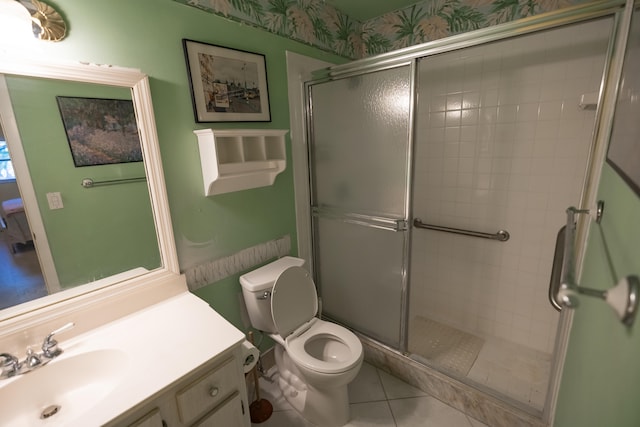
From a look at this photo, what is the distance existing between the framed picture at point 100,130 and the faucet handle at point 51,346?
63cm

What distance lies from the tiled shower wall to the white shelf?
993mm

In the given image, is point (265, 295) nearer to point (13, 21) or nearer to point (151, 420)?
point (151, 420)

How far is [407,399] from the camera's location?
1.75m

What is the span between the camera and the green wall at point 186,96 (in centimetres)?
113

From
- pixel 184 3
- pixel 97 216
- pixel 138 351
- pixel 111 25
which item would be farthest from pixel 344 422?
pixel 184 3

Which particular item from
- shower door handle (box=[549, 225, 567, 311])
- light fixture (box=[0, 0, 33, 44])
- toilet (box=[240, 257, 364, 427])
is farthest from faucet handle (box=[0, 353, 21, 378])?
shower door handle (box=[549, 225, 567, 311])

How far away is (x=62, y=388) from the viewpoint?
1017mm

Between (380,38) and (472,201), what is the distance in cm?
147

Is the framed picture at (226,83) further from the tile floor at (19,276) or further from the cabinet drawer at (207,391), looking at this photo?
the cabinet drawer at (207,391)

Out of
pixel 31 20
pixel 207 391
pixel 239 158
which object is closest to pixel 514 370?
pixel 207 391

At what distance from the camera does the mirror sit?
102cm

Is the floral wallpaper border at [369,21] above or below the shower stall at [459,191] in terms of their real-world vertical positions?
above

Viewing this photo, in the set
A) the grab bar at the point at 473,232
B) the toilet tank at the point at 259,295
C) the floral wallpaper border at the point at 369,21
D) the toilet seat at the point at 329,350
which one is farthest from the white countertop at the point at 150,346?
the grab bar at the point at 473,232

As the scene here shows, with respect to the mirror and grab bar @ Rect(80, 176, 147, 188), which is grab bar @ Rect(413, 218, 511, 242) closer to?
the mirror
